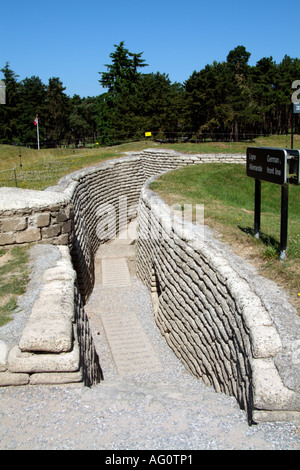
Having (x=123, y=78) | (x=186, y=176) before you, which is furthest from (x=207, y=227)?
(x=123, y=78)

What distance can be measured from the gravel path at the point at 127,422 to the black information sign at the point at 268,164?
3.23 meters

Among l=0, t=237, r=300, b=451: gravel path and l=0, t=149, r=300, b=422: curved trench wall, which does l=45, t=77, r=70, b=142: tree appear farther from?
l=0, t=237, r=300, b=451: gravel path

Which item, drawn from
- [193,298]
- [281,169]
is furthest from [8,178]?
[281,169]

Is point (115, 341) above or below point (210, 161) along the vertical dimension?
below

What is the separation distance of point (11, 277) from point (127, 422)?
11.4 ft

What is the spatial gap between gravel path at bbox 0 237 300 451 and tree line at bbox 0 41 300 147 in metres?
26.0

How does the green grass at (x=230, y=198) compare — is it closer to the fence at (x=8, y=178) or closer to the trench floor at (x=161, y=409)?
the fence at (x=8, y=178)

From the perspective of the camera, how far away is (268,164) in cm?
649

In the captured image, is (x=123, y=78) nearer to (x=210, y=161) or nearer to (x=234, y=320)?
(x=210, y=161)

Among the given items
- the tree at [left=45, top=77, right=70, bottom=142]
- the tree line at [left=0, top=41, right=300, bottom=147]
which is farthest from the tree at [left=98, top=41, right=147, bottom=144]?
the tree at [left=45, top=77, right=70, bottom=142]

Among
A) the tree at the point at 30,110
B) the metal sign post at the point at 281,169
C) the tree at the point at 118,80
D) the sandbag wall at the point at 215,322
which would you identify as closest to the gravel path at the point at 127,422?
the sandbag wall at the point at 215,322

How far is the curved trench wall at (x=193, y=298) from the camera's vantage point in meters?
3.95

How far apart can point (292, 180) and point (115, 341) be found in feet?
14.6
